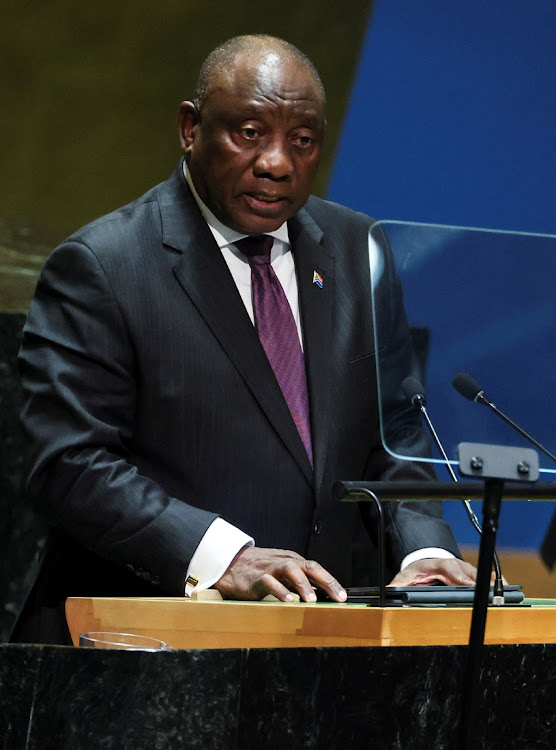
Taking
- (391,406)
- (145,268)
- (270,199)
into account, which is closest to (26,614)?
(145,268)

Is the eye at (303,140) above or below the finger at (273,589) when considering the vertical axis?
above

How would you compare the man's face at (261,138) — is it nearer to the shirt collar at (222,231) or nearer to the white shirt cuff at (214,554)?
the shirt collar at (222,231)

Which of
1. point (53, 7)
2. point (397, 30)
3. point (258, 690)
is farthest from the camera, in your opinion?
point (397, 30)

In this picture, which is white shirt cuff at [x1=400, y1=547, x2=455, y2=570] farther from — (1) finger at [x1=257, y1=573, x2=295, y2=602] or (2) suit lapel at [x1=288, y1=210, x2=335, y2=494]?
(1) finger at [x1=257, y1=573, x2=295, y2=602]

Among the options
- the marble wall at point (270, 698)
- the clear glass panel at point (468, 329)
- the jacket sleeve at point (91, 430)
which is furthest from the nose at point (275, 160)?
the marble wall at point (270, 698)

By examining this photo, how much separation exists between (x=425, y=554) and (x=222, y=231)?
2.15 ft

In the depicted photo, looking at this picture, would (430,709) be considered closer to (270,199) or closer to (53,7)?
(270,199)

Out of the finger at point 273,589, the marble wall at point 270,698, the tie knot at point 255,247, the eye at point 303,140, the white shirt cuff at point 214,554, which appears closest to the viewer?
the marble wall at point 270,698

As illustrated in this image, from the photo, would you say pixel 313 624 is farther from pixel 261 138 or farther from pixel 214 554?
pixel 261 138

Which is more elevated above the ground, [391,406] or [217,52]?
[217,52]

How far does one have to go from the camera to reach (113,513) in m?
1.91

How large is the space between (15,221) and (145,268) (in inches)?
47.4

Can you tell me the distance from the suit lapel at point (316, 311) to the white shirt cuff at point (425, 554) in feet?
0.63

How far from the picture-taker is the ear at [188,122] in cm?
224
